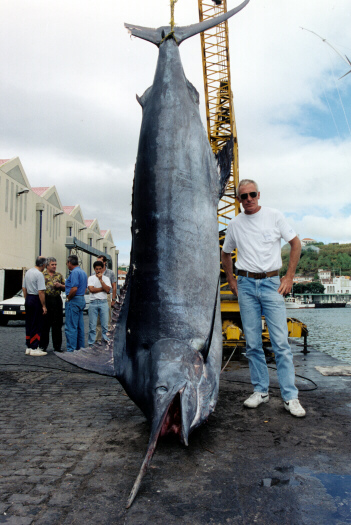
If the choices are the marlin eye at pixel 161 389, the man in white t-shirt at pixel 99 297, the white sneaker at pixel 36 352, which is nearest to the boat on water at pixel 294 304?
the man in white t-shirt at pixel 99 297

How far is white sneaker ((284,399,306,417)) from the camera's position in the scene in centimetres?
311

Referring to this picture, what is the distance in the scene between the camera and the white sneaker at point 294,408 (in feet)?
10.2

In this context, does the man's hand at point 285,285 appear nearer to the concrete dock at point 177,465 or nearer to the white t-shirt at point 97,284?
the concrete dock at point 177,465

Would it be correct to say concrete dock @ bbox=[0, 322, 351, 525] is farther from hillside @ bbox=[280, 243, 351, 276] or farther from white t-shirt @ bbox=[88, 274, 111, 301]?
hillside @ bbox=[280, 243, 351, 276]

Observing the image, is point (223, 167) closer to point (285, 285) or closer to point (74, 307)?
point (285, 285)

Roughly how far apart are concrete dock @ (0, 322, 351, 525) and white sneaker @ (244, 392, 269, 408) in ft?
0.16

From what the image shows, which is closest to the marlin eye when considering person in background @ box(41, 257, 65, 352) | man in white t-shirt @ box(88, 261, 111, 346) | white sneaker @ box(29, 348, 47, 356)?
man in white t-shirt @ box(88, 261, 111, 346)

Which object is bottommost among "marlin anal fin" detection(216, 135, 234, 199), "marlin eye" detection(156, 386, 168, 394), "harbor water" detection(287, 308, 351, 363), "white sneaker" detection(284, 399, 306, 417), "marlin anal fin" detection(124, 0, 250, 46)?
"harbor water" detection(287, 308, 351, 363)

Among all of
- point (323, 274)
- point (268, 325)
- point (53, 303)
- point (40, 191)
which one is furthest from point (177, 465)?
point (323, 274)

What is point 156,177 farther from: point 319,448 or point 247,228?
point 319,448

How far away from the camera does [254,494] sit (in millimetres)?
1911

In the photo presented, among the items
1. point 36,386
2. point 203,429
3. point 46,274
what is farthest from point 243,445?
point 46,274

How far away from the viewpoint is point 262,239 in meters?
3.36

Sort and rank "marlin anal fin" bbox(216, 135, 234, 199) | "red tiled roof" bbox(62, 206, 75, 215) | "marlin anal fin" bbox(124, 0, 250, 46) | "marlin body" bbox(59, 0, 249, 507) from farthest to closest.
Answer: "red tiled roof" bbox(62, 206, 75, 215) → "marlin anal fin" bbox(124, 0, 250, 46) → "marlin anal fin" bbox(216, 135, 234, 199) → "marlin body" bbox(59, 0, 249, 507)
